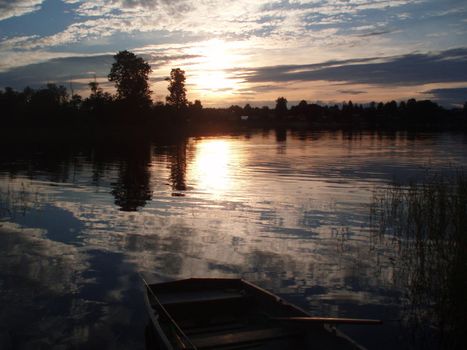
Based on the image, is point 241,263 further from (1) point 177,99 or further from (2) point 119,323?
(1) point 177,99

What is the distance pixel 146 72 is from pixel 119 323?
117m

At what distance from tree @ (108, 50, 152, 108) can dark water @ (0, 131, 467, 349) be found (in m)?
86.1

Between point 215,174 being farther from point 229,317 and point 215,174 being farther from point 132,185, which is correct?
point 229,317

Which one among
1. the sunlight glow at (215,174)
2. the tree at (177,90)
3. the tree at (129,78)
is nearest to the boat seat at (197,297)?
the sunlight glow at (215,174)

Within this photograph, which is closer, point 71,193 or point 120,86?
point 71,193

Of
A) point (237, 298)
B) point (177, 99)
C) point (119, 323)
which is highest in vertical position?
point (177, 99)

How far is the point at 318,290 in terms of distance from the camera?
13.4m

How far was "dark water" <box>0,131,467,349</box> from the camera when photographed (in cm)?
1141

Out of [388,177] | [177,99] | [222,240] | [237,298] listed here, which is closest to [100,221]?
[222,240]

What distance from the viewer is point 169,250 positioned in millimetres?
16984

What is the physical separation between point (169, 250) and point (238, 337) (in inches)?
328

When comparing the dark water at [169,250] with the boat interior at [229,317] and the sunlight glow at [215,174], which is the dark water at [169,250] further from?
the boat interior at [229,317]

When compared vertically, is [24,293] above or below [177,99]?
below

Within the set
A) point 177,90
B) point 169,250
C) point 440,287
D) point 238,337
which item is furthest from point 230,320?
point 177,90
